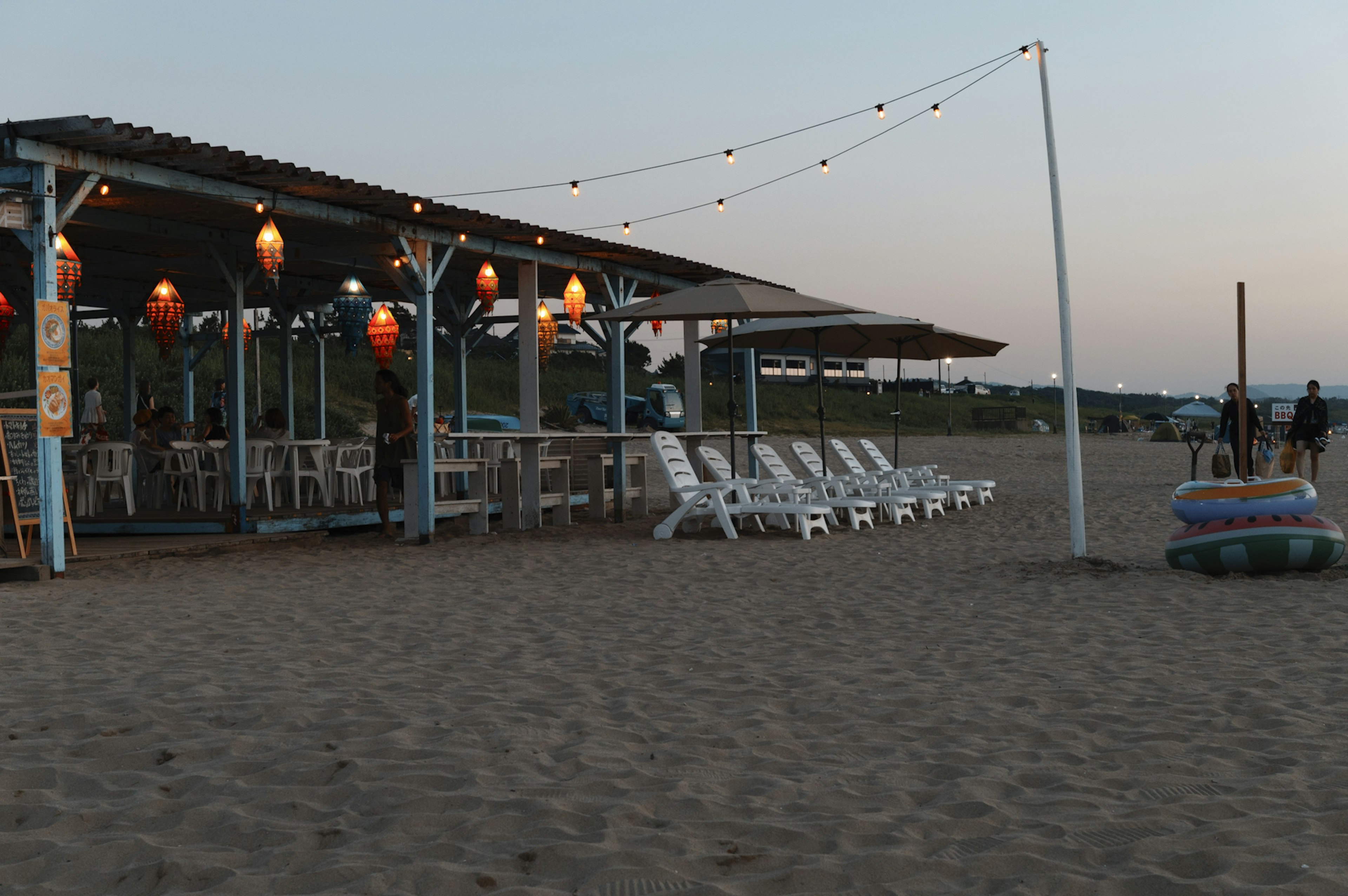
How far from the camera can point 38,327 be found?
671 cm

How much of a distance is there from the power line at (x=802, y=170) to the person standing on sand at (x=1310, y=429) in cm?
615

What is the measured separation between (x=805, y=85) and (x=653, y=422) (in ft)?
56.3

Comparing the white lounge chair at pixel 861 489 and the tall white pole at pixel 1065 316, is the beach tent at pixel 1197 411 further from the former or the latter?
the tall white pole at pixel 1065 316

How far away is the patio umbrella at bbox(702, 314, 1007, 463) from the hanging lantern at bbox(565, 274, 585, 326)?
Answer: 5.54ft

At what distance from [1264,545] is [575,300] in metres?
6.77

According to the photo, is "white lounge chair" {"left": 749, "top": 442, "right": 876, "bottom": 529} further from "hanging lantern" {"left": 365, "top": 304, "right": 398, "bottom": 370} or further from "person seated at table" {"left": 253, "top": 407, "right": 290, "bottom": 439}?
"person seated at table" {"left": 253, "top": 407, "right": 290, "bottom": 439}

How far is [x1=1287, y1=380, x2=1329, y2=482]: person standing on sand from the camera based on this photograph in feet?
42.0

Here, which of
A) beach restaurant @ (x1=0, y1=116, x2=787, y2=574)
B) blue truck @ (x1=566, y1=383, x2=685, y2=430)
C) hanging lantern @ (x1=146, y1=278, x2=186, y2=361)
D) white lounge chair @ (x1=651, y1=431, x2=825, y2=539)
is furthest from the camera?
blue truck @ (x1=566, y1=383, x2=685, y2=430)

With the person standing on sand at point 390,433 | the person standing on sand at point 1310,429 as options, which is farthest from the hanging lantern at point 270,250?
the person standing on sand at point 1310,429

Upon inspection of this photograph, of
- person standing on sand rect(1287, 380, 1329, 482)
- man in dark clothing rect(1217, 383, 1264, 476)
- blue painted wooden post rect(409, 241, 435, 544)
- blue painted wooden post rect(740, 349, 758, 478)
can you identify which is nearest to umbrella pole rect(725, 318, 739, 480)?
→ blue painted wooden post rect(740, 349, 758, 478)

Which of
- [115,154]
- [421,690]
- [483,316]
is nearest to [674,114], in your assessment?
[483,316]

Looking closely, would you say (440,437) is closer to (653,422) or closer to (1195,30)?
(1195,30)

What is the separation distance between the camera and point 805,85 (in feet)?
43.5

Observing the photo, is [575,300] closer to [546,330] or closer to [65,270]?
[546,330]
